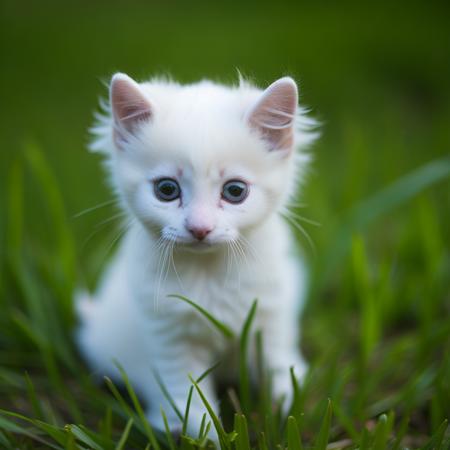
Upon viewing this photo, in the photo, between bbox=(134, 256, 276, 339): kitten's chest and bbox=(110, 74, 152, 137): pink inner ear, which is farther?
bbox=(134, 256, 276, 339): kitten's chest

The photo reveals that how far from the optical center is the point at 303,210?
10.1ft

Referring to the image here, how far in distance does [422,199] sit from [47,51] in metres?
3.94

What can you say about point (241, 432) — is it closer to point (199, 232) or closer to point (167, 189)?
point (199, 232)

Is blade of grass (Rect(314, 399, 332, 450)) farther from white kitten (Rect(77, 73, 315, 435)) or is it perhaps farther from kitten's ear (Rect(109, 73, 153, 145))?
kitten's ear (Rect(109, 73, 153, 145))

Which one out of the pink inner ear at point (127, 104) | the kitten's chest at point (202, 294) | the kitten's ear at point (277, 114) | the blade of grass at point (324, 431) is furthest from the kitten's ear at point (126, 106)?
the blade of grass at point (324, 431)

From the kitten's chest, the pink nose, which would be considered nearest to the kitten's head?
the pink nose

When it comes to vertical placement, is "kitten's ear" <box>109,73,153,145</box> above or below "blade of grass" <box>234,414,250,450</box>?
above

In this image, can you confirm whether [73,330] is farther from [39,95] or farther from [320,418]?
[39,95]

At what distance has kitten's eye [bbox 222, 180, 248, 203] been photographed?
5.04ft

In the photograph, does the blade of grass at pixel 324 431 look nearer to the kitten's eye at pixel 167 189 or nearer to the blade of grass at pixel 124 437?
the blade of grass at pixel 124 437

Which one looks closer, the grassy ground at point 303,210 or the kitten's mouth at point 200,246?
the kitten's mouth at point 200,246

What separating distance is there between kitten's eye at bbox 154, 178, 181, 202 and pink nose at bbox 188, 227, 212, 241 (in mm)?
128

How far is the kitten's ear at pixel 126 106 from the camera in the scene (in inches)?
60.2

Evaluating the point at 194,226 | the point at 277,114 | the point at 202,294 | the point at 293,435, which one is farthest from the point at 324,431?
the point at 277,114
